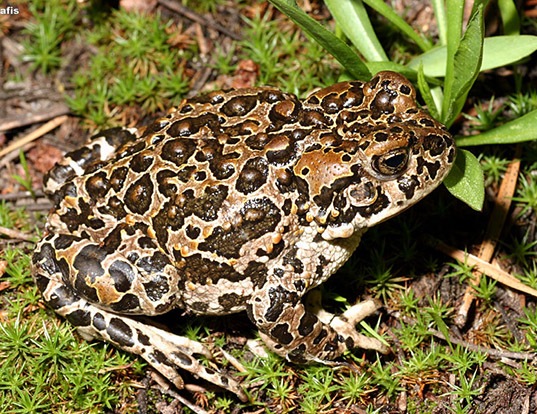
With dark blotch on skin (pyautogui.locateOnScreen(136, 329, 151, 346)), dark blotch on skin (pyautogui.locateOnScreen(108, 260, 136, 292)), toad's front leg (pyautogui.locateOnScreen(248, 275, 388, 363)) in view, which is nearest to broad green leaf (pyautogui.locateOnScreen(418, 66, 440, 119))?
toad's front leg (pyautogui.locateOnScreen(248, 275, 388, 363))

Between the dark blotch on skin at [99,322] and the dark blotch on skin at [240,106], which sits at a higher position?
the dark blotch on skin at [240,106]

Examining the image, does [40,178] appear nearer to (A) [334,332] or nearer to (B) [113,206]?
(B) [113,206]

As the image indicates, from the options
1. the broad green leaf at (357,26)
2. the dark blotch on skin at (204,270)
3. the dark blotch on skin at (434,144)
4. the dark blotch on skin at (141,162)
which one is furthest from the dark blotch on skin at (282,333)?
the broad green leaf at (357,26)

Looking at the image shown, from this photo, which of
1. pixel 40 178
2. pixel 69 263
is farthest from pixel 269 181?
pixel 40 178

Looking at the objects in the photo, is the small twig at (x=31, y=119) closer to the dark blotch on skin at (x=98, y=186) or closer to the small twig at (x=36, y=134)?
the small twig at (x=36, y=134)

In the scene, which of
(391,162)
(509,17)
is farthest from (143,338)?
(509,17)

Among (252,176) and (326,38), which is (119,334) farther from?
(326,38)
